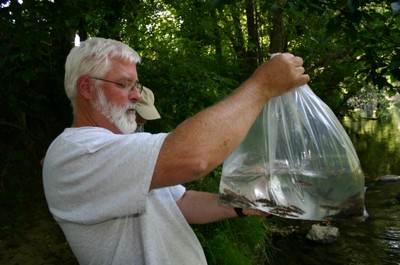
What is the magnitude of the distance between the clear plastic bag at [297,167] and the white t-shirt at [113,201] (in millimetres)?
261

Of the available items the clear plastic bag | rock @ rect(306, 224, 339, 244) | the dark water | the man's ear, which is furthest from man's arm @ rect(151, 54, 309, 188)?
rock @ rect(306, 224, 339, 244)

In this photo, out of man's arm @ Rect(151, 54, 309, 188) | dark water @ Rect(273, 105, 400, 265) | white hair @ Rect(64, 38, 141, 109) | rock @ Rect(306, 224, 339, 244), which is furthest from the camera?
rock @ Rect(306, 224, 339, 244)

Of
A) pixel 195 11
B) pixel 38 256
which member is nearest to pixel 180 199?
pixel 38 256

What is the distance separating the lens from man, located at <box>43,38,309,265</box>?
3.51 ft

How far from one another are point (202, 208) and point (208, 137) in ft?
2.36

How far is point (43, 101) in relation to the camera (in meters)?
5.89

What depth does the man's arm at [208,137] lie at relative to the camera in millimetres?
1043

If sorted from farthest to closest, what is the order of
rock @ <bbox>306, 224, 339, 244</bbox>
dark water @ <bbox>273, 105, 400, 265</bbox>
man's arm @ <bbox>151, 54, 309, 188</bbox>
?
rock @ <bbox>306, 224, 339, 244</bbox> < dark water @ <bbox>273, 105, 400, 265</bbox> < man's arm @ <bbox>151, 54, 309, 188</bbox>

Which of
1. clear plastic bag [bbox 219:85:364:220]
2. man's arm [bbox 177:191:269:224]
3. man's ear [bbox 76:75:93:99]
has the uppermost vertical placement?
man's ear [bbox 76:75:93:99]

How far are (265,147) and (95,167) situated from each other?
662 millimetres

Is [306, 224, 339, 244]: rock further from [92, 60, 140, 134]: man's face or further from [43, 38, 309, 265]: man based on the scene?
[92, 60, 140, 134]: man's face

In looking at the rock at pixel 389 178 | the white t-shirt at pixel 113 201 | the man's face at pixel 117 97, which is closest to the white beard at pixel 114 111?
the man's face at pixel 117 97

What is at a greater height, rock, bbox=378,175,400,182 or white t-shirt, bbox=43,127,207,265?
white t-shirt, bbox=43,127,207,265

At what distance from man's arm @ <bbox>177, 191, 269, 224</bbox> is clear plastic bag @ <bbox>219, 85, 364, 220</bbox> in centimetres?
17
